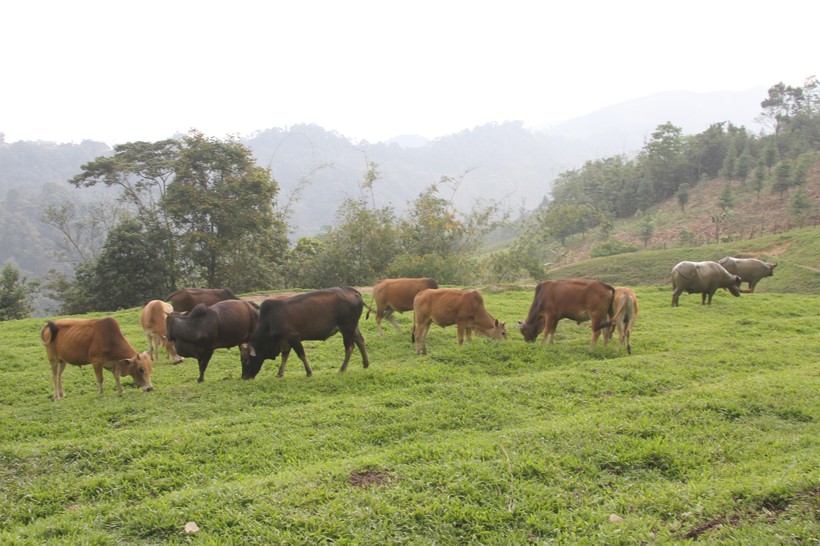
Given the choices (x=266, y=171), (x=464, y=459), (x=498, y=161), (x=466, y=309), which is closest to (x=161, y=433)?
(x=464, y=459)

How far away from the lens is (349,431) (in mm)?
7641

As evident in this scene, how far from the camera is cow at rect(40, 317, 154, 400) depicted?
9932mm

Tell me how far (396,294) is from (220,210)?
728 inches

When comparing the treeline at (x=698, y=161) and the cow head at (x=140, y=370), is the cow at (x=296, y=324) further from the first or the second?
the treeline at (x=698, y=161)

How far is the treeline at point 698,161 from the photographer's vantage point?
58.4m

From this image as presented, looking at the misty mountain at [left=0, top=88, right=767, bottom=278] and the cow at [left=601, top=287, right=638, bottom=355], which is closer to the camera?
the cow at [left=601, top=287, right=638, bottom=355]

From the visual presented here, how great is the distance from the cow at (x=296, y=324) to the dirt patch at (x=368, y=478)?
15.3 ft

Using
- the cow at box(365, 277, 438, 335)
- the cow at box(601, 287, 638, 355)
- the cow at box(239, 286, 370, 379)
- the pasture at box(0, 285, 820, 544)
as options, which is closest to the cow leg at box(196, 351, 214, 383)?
the pasture at box(0, 285, 820, 544)

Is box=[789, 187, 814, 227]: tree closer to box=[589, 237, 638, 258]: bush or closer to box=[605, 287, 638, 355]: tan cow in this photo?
box=[589, 237, 638, 258]: bush

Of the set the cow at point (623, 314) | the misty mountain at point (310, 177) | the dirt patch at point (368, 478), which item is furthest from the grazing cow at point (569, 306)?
the misty mountain at point (310, 177)

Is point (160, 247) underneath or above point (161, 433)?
above

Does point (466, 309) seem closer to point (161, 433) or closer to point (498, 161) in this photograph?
point (161, 433)

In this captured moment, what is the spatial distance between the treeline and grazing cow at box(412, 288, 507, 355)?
1803 inches

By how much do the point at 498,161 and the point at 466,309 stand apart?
18972cm
